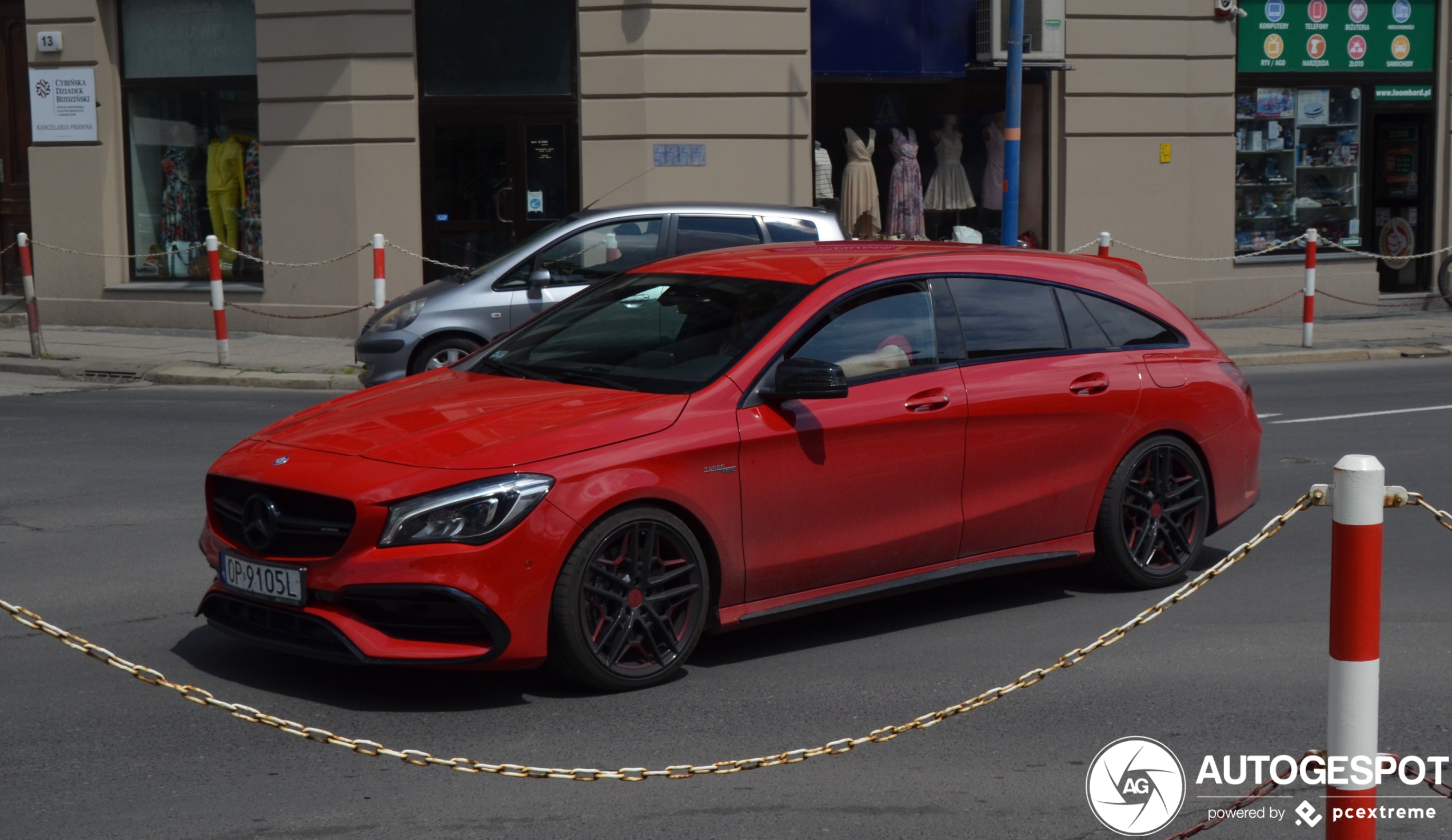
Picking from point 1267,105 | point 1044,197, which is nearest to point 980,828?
point 1044,197

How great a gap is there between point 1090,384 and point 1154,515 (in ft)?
2.32

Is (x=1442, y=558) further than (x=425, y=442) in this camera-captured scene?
Yes

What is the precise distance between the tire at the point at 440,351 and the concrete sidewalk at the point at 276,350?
199cm

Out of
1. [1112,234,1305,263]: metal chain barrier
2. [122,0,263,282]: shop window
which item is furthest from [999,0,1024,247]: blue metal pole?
[122,0,263,282]: shop window

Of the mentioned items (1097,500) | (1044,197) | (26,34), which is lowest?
(1097,500)

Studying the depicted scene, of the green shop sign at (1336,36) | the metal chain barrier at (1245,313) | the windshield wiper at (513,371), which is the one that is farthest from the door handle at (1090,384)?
the green shop sign at (1336,36)

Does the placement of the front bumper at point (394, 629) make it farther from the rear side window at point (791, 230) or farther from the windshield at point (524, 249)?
the rear side window at point (791, 230)

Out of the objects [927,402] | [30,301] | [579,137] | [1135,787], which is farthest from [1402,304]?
[1135,787]

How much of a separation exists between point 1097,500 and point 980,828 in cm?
273

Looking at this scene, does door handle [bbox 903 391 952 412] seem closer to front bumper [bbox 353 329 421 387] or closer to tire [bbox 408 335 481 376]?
tire [bbox 408 335 481 376]

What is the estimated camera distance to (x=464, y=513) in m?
5.20

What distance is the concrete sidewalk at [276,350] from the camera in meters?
15.2

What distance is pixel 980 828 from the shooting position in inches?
174

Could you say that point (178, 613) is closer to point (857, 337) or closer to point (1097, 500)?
point (857, 337)
